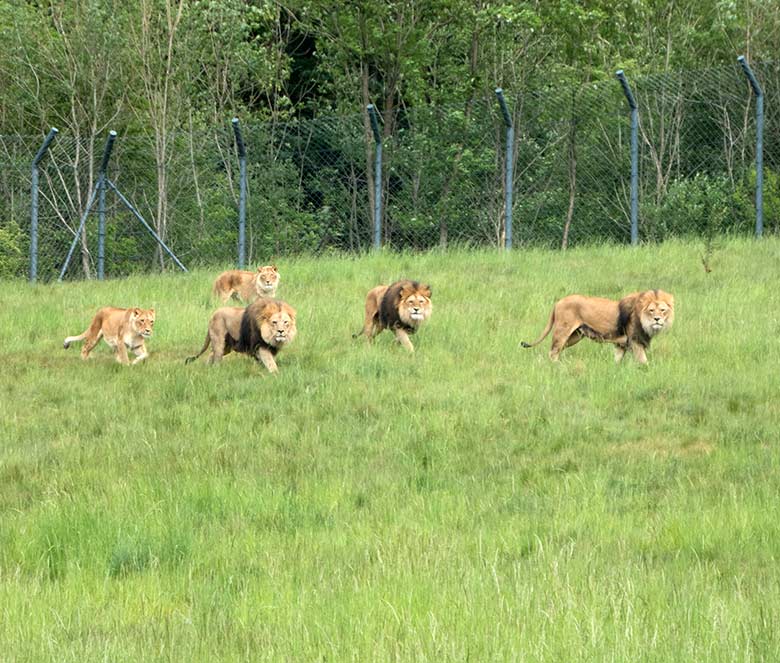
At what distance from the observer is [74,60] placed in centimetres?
2831

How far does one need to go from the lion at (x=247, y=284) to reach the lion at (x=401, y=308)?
3.00m

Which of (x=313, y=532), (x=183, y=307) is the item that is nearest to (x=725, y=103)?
(x=183, y=307)

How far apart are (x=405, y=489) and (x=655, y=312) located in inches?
158

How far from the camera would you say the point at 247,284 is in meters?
17.8

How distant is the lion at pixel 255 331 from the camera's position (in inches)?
512

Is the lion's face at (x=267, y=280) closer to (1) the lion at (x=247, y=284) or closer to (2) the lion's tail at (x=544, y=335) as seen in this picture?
(1) the lion at (x=247, y=284)

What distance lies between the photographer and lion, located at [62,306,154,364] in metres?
14.0

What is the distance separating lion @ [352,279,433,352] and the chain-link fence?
1017 cm

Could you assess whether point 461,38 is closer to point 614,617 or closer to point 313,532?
point 313,532

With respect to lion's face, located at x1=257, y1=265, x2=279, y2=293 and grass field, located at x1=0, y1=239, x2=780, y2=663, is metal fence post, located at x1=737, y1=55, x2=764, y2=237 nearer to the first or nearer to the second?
grass field, located at x1=0, y1=239, x2=780, y2=663

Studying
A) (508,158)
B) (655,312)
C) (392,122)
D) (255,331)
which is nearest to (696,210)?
(508,158)

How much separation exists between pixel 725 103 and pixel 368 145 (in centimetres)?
763

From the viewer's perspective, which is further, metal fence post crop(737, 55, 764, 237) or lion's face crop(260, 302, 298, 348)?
metal fence post crop(737, 55, 764, 237)

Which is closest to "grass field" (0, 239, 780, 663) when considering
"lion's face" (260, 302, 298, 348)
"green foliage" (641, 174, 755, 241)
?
"lion's face" (260, 302, 298, 348)
